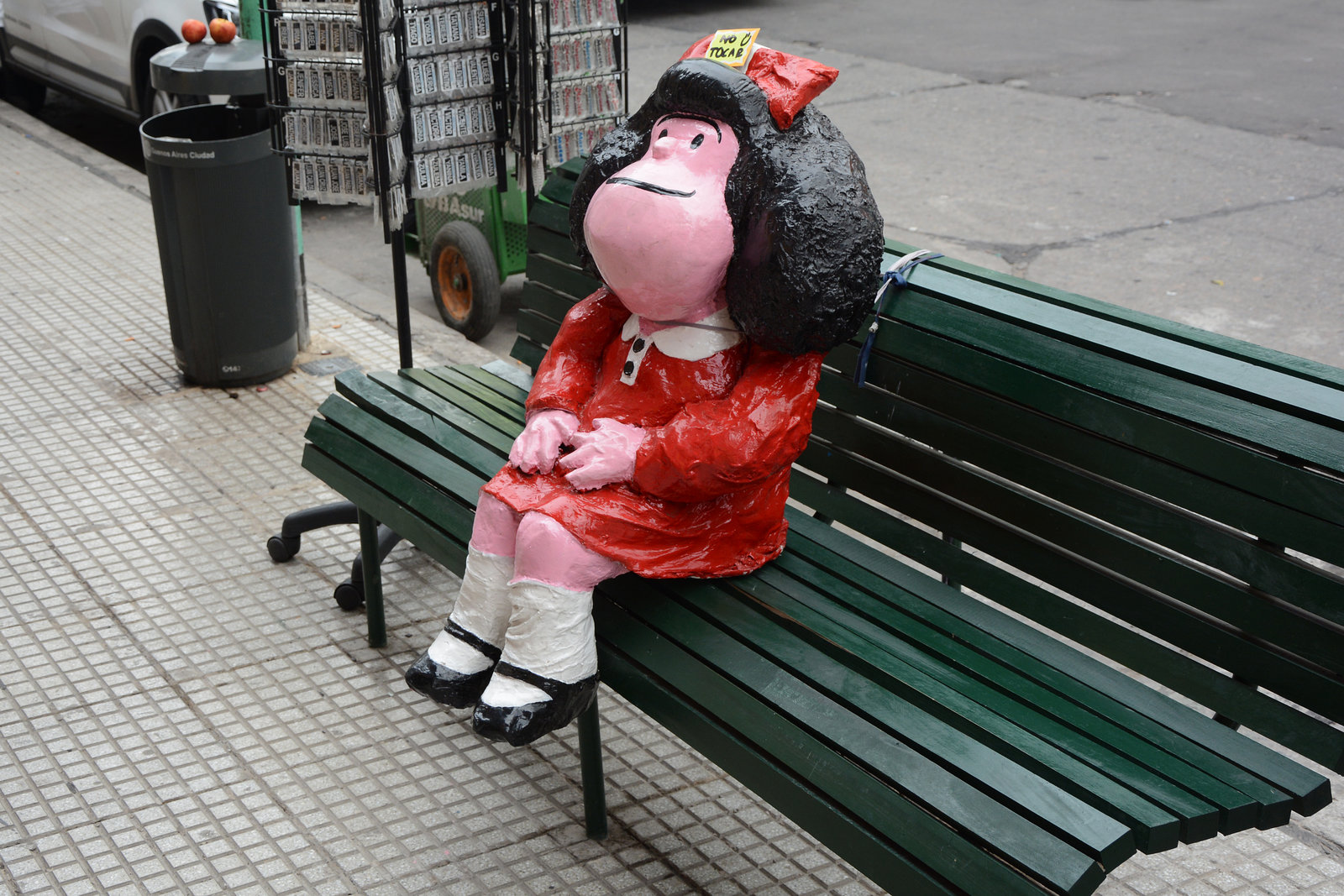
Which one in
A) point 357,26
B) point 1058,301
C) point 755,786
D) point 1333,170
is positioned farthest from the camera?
point 1333,170

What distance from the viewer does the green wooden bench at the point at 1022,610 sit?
218cm

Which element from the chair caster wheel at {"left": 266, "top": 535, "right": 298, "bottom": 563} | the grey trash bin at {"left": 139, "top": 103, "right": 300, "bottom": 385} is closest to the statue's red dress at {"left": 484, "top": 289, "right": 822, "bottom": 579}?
the chair caster wheel at {"left": 266, "top": 535, "right": 298, "bottom": 563}

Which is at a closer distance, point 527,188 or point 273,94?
point 273,94

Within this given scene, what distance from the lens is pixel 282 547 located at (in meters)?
4.13

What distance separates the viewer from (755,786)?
242cm

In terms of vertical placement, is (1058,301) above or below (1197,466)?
above

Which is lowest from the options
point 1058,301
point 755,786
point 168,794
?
point 168,794

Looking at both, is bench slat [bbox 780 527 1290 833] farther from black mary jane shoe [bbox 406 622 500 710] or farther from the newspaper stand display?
the newspaper stand display

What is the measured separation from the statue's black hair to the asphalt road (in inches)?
141

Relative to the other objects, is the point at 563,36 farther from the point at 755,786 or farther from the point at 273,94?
the point at 755,786

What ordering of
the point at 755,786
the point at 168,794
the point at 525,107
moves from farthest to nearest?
the point at 525,107 < the point at 168,794 < the point at 755,786

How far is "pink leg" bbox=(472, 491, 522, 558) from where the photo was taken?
2689 mm

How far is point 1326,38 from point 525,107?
1182 centimetres

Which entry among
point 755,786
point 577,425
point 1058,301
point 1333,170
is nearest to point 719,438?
point 577,425
